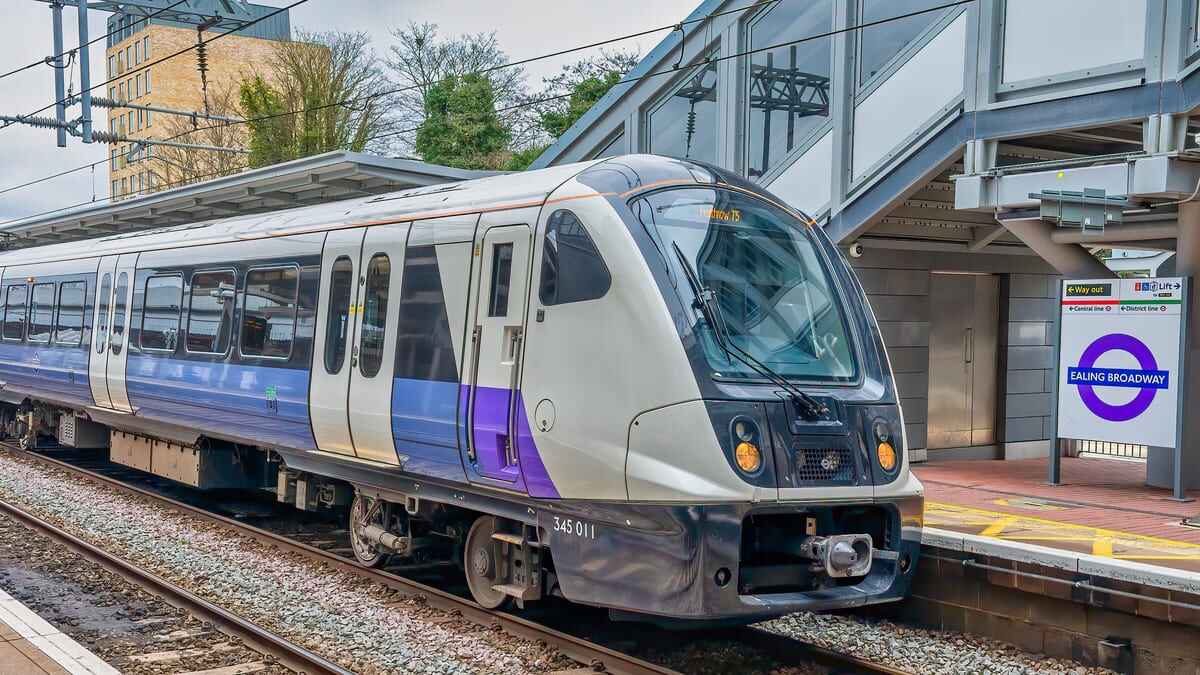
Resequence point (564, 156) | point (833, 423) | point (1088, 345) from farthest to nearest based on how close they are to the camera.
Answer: point (564, 156) < point (1088, 345) < point (833, 423)

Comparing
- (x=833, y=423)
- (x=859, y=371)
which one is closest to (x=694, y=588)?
(x=833, y=423)

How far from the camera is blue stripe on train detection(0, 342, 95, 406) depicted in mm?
15141

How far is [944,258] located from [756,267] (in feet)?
26.6

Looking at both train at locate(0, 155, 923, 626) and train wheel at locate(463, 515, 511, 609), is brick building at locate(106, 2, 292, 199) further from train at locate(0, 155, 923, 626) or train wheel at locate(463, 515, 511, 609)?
train wheel at locate(463, 515, 511, 609)

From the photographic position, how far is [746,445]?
6543mm

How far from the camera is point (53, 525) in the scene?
12172mm

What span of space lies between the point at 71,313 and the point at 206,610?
853 centimetres

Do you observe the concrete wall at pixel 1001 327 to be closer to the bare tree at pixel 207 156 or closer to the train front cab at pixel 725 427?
the train front cab at pixel 725 427

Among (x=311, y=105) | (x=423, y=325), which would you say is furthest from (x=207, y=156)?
(x=423, y=325)

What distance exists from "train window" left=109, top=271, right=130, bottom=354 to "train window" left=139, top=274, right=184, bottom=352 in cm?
65

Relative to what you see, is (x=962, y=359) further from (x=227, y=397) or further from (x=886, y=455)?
(x=227, y=397)

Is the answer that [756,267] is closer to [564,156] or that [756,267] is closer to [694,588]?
[694,588]

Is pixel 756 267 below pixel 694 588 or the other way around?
the other way around

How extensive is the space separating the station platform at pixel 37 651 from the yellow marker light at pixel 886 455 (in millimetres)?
4512
